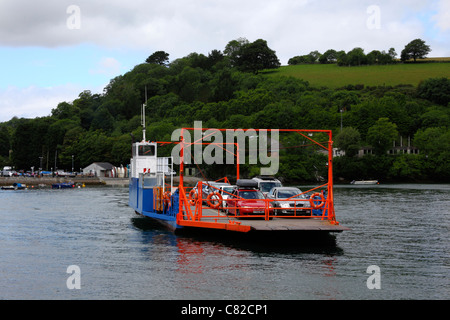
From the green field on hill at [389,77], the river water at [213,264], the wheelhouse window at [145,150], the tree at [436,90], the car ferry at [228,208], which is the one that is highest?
the green field on hill at [389,77]

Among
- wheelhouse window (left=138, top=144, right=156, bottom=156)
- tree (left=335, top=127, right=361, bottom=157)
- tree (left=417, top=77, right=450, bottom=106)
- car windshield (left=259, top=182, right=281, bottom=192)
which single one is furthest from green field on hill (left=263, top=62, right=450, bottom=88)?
car windshield (left=259, top=182, right=281, bottom=192)

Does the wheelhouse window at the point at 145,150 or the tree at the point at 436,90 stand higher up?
the tree at the point at 436,90

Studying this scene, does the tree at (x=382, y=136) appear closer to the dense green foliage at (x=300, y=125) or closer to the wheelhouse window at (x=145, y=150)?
the dense green foliage at (x=300, y=125)

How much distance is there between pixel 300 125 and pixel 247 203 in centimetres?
12122

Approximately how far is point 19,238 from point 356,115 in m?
129

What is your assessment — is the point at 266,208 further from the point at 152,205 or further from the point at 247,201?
Result: the point at 152,205

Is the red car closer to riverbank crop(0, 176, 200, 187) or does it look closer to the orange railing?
the orange railing

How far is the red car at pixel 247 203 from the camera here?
96.3 ft

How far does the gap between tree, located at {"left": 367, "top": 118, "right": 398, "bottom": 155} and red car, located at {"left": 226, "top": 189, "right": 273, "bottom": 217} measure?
360ft

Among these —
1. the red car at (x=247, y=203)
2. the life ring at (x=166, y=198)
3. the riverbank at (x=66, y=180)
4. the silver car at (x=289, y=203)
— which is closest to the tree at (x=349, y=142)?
the riverbank at (x=66, y=180)

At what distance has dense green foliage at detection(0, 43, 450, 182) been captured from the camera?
128 meters

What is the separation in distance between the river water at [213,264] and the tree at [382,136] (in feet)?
325

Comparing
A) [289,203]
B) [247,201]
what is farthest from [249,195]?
[289,203]
